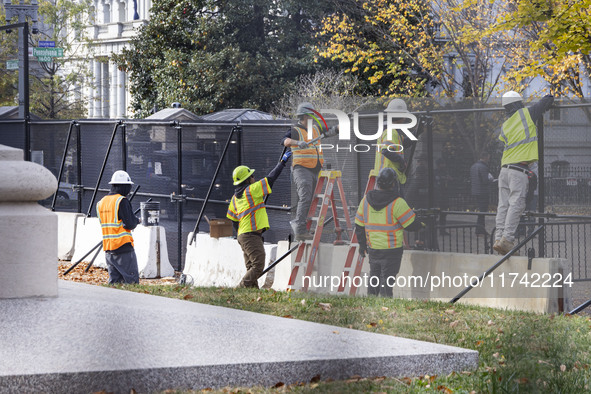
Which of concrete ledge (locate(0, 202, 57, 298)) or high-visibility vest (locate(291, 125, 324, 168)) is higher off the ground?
high-visibility vest (locate(291, 125, 324, 168))

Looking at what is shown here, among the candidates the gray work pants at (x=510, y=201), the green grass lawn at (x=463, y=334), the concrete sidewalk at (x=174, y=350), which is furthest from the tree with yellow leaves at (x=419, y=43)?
the concrete sidewalk at (x=174, y=350)

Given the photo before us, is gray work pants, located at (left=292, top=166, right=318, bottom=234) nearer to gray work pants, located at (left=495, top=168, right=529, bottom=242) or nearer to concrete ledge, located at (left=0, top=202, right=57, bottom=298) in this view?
gray work pants, located at (left=495, top=168, right=529, bottom=242)

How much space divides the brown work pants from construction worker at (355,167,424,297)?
201cm

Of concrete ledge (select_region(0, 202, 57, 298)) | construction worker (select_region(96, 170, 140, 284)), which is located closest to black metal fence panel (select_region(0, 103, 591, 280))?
construction worker (select_region(96, 170, 140, 284))

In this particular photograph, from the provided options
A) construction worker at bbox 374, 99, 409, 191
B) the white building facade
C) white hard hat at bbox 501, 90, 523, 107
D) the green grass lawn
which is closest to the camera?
the green grass lawn

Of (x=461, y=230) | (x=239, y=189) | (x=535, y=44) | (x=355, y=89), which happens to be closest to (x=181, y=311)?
(x=461, y=230)

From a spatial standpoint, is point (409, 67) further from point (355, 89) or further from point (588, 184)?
point (588, 184)

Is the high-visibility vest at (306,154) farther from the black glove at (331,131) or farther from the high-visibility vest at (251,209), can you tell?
the high-visibility vest at (251,209)

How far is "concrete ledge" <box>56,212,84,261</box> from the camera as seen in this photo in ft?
50.4

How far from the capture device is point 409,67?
28.9 meters

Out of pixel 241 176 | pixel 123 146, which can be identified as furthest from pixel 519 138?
pixel 123 146

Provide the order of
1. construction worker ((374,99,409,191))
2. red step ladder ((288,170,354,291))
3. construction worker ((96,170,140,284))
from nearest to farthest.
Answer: construction worker ((374,99,409,191))
red step ladder ((288,170,354,291))
construction worker ((96,170,140,284))

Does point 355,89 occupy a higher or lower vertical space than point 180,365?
higher

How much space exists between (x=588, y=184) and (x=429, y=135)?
1.60 meters
